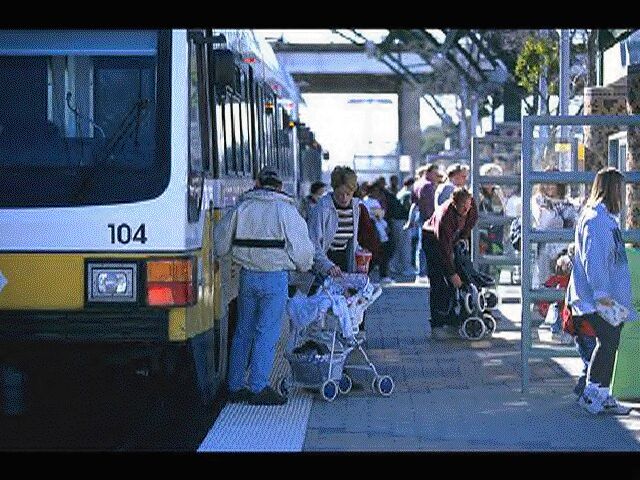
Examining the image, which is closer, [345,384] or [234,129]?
[345,384]

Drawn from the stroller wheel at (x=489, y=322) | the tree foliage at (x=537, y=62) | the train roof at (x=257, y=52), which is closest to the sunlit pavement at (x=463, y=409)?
the stroller wheel at (x=489, y=322)

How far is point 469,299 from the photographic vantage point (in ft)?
58.9

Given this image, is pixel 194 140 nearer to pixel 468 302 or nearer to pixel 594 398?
pixel 594 398

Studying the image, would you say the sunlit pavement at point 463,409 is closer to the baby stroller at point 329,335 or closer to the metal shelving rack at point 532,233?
the baby stroller at point 329,335

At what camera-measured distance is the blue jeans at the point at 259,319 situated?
13102 millimetres

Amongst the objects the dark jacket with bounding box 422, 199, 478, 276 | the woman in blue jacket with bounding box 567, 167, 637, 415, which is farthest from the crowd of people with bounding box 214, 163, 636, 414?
the dark jacket with bounding box 422, 199, 478, 276

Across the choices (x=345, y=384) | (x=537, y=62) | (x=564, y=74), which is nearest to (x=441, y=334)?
(x=345, y=384)

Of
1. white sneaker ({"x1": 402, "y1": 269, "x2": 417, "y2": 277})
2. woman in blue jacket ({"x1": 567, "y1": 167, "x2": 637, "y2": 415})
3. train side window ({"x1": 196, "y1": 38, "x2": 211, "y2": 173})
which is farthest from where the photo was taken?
white sneaker ({"x1": 402, "y1": 269, "x2": 417, "y2": 277})

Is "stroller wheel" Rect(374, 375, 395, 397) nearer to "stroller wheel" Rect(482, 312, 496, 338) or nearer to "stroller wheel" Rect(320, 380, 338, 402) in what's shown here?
"stroller wheel" Rect(320, 380, 338, 402)

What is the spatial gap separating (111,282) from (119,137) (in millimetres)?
935

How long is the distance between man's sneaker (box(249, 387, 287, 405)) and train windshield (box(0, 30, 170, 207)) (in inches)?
92.1

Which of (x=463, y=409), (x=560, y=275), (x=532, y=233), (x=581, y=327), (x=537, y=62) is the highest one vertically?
(x=537, y=62)

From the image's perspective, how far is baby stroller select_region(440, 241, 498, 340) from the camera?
18.0 meters

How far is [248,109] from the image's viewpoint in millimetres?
15812
